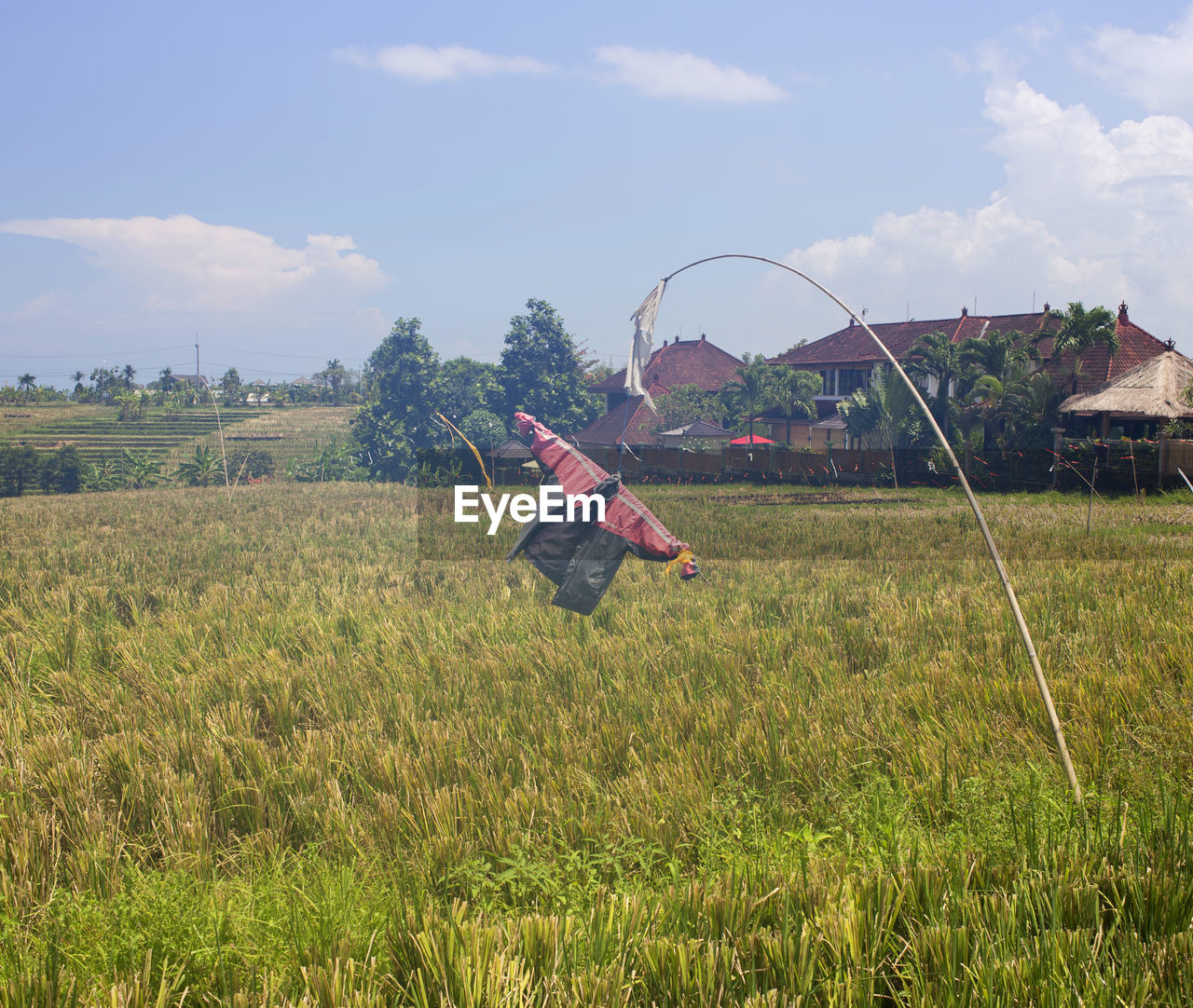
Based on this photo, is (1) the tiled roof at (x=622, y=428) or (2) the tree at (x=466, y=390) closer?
(1) the tiled roof at (x=622, y=428)

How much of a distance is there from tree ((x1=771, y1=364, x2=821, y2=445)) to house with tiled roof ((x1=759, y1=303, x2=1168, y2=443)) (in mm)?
858

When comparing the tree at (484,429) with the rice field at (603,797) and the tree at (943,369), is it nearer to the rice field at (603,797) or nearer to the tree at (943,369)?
the tree at (943,369)

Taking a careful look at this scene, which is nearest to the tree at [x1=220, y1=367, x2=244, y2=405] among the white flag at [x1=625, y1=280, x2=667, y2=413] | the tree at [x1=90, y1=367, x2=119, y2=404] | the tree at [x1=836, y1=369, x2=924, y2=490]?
the tree at [x1=90, y1=367, x2=119, y2=404]

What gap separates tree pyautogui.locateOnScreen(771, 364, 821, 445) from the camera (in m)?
39.7

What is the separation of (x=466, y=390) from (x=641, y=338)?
49.0m

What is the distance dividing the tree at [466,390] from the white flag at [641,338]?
4662 cm

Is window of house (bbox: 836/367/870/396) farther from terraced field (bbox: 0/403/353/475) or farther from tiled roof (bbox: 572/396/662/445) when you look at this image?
terraced field (bbox: 0/403/353/475)

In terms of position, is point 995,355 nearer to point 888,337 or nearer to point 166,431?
point 888,337

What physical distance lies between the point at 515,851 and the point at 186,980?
1.36m

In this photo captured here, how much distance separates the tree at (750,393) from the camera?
133ft

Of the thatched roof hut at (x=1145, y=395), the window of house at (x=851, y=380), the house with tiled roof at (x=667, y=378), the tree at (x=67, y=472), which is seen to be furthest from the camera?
the house with tiled roof at (x=667, y=378)

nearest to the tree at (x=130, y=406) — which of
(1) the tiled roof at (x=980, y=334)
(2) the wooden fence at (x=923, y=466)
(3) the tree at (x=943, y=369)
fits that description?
(2) the wooden fence at (x=923, y=466)

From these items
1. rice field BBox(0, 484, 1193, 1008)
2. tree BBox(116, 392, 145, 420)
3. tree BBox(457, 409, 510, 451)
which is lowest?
rice field BBox(0, 484, 1193, 1008)

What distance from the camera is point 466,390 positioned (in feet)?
179
